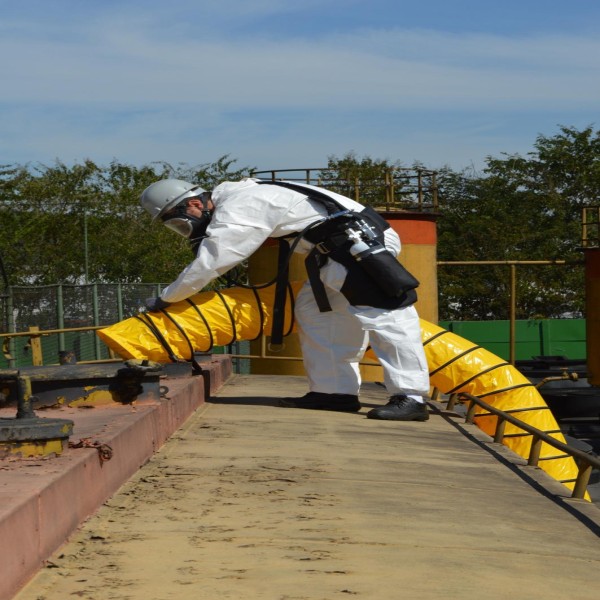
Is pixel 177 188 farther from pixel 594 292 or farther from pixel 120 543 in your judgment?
pixel 594 292

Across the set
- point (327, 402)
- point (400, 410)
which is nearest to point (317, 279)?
point (327, 402)

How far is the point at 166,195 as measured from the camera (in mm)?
7461

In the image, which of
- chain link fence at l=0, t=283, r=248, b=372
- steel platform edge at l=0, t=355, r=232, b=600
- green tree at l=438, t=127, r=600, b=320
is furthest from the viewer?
green tree at l=438, t=127, r=600, b=320

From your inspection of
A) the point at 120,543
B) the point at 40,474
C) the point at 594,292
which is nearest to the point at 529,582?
the point at 120,543

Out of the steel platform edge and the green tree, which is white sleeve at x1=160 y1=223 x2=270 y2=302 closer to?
the steel platform edge

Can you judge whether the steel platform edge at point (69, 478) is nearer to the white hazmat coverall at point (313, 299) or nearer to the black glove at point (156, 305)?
the white hazmat coverall at point (313, 299)

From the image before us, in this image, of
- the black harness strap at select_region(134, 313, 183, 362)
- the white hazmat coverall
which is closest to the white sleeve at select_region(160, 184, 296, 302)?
the white hazmat coverall

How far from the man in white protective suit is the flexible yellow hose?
21cm

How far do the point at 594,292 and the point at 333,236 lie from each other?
1708cm

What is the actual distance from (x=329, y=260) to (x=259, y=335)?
990 millimetres

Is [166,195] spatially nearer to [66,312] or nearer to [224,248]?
[224,248]

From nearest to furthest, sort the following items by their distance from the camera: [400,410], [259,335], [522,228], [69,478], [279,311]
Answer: [69,478]
[400,410]
[279,311]
[259,335]
[522,228]

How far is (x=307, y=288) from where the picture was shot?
25.0 ft

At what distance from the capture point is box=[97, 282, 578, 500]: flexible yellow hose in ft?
24.9
